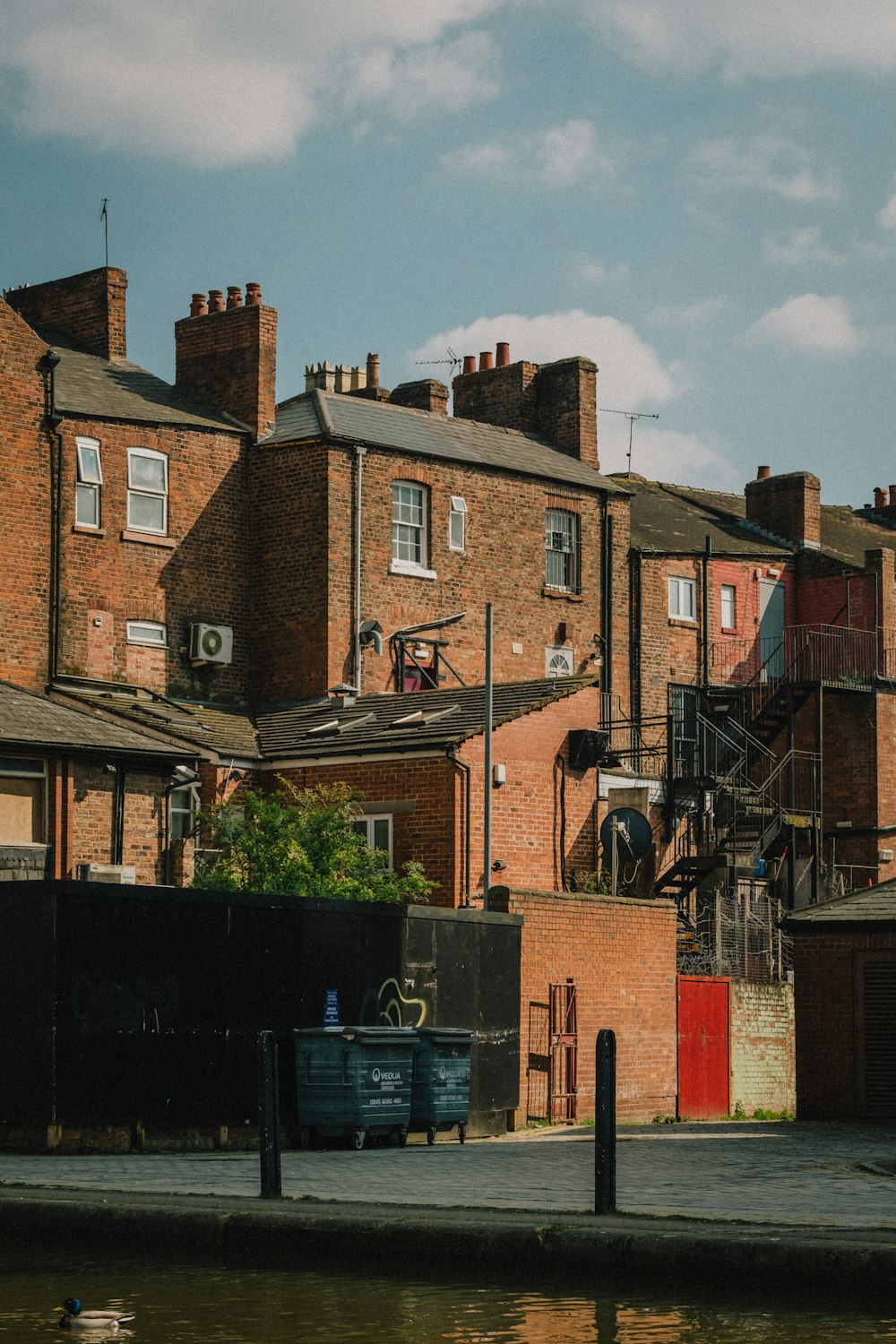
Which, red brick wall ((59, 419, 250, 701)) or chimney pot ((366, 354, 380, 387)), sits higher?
chimney pot ((366, 354, 380, 387))

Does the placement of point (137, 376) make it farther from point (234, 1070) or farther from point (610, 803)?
point (234, 1070)

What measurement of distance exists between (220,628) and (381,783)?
7.29 m

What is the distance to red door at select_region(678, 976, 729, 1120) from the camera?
28.0m

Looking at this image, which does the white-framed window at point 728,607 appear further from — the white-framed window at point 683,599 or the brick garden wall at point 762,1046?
the brick garden wall at point 762,1046

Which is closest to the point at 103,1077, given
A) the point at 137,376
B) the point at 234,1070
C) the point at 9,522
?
the point at 234,1070

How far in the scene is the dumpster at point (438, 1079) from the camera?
63.7 feet

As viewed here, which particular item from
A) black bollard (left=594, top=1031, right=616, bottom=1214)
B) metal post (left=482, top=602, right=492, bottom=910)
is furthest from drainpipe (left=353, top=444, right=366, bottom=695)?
black bollard (left=594, top=1031, right=616, bottom=1214)

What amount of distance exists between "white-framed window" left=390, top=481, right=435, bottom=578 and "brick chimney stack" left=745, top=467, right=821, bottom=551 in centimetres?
1519

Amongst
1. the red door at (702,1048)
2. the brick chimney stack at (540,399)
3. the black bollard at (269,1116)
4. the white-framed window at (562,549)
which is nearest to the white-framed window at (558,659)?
→ the white-framed window at (562,549)

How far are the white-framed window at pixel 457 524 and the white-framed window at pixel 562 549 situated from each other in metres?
2.48

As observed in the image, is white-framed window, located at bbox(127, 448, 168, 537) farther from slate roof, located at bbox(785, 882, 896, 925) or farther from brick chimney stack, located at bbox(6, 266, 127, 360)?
slate roof, located at bbox(785, 882, 896, 925)

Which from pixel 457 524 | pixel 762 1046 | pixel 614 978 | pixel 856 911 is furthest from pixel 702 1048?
pixel 457 524

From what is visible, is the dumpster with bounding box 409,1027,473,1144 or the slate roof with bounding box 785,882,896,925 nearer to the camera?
the dumpster with bounding box 409,1027,473,1144

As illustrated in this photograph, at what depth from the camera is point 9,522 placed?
30.4m
